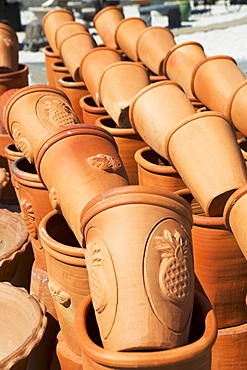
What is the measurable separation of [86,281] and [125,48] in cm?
295

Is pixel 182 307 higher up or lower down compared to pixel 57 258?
higher up

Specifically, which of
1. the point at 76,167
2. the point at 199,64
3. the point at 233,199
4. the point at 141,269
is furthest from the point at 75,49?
the point at 141,269

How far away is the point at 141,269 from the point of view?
141 centimetres

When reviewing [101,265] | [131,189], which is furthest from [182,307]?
[131,189]

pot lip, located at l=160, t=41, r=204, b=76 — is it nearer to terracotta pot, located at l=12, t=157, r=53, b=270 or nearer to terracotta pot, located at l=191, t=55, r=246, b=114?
terracotta pot, located at l=191, t=55, r=246, b=114

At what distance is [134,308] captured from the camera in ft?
4.57

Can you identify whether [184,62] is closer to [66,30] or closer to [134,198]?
[66,30]

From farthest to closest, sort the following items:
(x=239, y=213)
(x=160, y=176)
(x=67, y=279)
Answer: (x=160, y=176)
(x=67, y=279)
(x=239, y=213)

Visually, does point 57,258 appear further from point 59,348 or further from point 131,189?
point 131,189

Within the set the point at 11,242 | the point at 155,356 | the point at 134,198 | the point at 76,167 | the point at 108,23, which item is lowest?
the point at 11,242

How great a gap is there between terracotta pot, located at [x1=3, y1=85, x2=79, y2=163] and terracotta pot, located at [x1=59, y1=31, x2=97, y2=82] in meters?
1.36

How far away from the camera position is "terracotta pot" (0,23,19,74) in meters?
3.64

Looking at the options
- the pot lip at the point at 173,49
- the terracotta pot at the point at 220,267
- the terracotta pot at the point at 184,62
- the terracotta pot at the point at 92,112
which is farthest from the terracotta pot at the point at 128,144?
A: the pot lip at the point at 173,49

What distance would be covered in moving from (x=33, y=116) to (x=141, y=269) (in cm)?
119
